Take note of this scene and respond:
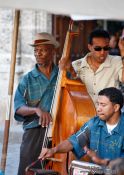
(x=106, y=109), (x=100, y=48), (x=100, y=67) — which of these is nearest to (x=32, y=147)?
(x=100, y=67)

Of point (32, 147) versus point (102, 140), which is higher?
point (102, 140)

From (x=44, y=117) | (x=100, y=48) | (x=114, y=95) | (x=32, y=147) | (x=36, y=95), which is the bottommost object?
(x=32, y=147)

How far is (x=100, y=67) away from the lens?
532cm

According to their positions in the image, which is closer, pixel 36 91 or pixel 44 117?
pixel 44 117

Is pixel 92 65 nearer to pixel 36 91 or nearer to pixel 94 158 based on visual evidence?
pixel 36 91

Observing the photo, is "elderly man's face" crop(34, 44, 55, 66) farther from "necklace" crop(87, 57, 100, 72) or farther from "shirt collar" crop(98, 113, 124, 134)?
"shirt collar" crop(98, 113, 124, 134)

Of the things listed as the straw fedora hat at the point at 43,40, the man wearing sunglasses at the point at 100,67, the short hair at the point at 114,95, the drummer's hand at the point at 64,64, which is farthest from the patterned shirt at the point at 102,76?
the short hair at the point at 114,95

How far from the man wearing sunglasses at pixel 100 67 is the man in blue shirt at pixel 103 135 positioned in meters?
0.59

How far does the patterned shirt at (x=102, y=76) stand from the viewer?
5277 mm

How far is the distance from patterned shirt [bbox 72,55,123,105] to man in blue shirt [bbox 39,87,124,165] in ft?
1.93

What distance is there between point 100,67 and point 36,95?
587 millimetres

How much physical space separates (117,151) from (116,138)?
3.8 inches

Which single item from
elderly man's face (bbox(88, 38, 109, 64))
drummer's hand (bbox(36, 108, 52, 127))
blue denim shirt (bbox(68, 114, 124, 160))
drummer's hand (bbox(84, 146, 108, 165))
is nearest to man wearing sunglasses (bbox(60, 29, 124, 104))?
elderly man's face (bbox(88, 38, 109, 64))

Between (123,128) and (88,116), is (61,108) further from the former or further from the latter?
(123,128)
